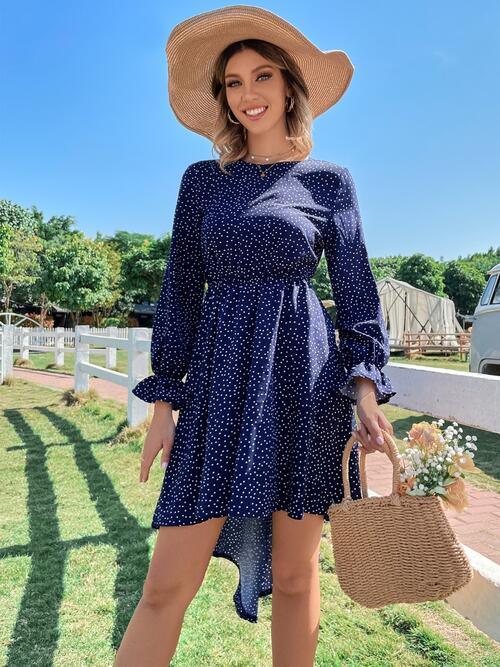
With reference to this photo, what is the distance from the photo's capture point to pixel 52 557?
3025 millimetres

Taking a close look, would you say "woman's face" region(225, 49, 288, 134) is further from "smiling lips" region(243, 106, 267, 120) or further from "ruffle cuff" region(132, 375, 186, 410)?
"ruffle cuff" region(132, 375, 186, 410)

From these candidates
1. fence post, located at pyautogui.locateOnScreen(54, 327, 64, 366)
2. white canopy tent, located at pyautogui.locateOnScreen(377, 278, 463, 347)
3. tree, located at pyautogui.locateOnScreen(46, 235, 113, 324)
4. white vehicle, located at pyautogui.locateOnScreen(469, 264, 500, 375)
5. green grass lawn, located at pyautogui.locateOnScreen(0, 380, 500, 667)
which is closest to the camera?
green grass lawn, located at pyautogui.locateOnScreen(0, 380, 500, 667)

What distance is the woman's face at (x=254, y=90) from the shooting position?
1.77 meters

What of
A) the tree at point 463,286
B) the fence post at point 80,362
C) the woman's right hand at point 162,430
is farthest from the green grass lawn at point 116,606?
the tree at point 463,286

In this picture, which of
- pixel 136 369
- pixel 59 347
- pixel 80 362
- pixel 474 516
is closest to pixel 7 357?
pixel 59 347

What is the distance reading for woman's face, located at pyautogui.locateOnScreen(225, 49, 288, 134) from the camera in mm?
1773

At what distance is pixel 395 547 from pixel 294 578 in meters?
0.34

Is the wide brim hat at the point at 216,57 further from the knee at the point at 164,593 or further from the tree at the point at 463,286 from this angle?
the tree at the point at 463,286

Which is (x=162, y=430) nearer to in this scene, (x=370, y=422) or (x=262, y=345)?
(x=262, y=345)

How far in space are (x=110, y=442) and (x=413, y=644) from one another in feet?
13.3

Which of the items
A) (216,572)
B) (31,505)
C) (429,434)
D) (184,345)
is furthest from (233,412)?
(31,505)

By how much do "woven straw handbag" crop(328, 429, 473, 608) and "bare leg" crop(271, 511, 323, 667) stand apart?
4.1 inches

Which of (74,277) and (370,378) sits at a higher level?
(74,277)

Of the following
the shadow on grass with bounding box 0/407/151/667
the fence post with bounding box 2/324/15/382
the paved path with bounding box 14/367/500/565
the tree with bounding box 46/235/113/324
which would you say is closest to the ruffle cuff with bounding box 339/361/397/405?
the paved path with bounding box 14/367/500/565
